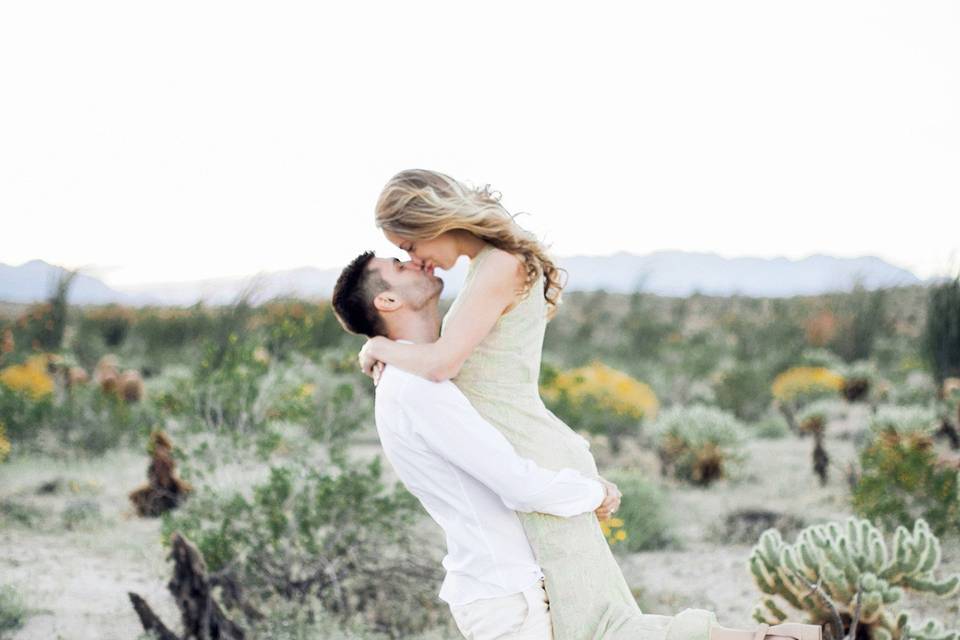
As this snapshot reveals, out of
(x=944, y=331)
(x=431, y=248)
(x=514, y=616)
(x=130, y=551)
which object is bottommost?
(x=130, y=551)

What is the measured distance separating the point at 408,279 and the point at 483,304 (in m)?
0.22

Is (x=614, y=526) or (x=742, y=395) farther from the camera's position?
(x=742, y=395)

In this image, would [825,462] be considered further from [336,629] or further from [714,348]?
[714,348]

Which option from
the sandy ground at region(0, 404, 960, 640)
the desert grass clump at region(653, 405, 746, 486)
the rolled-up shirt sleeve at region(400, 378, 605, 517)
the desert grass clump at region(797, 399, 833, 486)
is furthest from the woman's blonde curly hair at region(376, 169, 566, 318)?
the desert grass clump at region(653, 405, 746, 486)

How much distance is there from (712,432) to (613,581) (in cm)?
670

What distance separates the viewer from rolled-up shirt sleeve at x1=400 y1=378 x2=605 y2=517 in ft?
7.96

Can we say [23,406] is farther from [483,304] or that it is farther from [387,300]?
[483,304]

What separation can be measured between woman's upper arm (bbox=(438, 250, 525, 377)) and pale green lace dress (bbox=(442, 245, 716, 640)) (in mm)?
35

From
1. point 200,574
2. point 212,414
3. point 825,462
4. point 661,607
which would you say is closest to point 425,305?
point 200,574

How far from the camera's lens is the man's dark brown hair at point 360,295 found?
262 cm

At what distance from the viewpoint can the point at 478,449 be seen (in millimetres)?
2428

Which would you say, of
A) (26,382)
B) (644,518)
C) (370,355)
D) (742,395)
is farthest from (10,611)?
(742,395)

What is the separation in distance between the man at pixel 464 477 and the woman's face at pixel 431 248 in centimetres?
3

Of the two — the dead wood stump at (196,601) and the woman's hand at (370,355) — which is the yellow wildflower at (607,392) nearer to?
the dead wood stump at (196,601)
